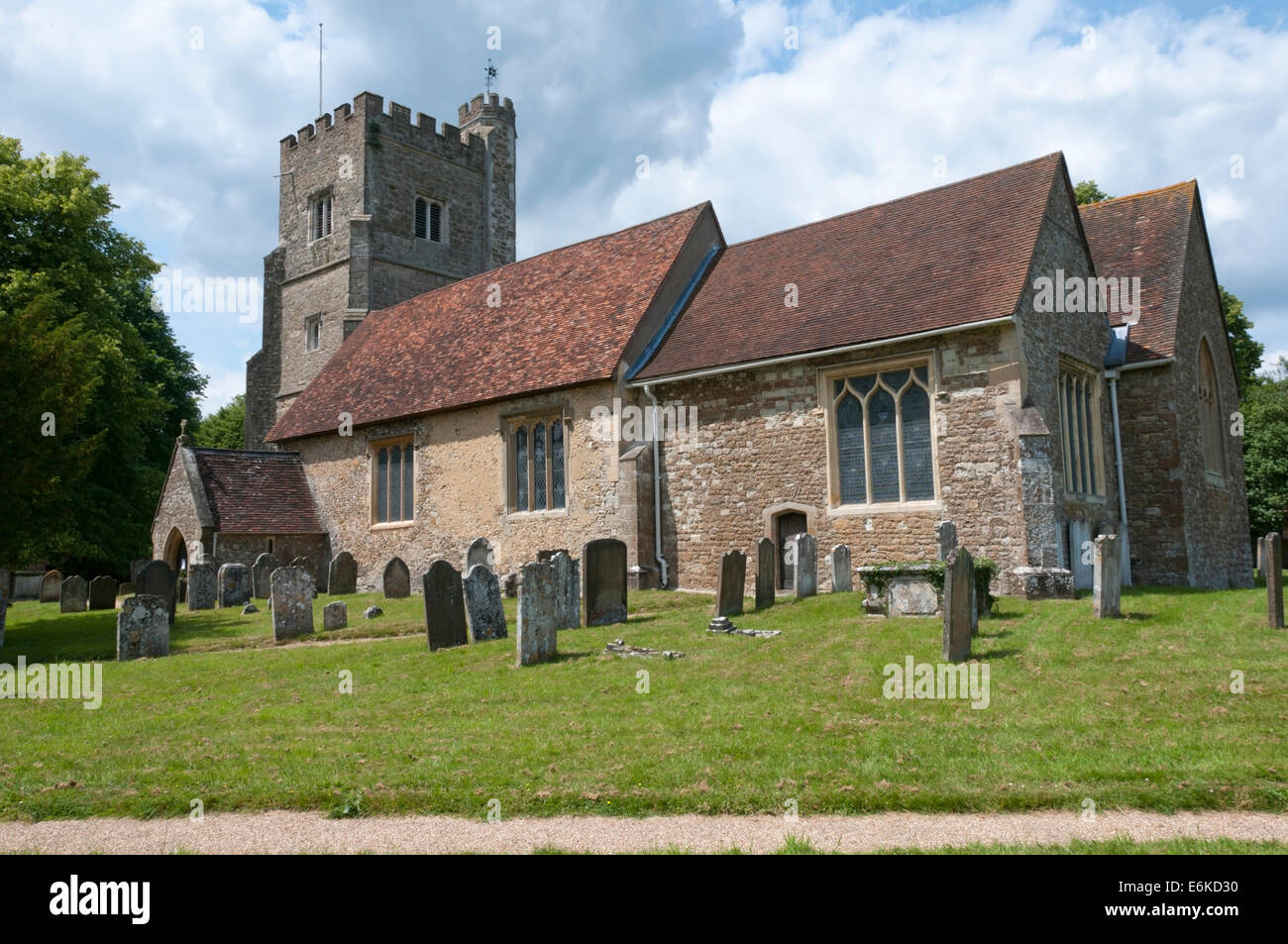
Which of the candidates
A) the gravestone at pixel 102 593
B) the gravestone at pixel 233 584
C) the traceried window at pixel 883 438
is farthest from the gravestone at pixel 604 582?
the gravestone at pixel 102 593

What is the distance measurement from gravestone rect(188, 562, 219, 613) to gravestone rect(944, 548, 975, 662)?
55.7 ft

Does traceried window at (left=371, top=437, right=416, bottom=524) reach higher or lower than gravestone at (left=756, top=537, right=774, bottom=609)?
higher

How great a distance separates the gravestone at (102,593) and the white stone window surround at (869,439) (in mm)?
16510

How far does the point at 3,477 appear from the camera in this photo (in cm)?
1503

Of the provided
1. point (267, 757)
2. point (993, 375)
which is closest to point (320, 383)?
point (993, 375)

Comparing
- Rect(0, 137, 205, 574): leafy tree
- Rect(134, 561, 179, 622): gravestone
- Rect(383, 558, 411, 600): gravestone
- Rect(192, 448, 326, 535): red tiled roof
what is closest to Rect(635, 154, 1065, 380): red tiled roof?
Rect(383, 558, 411, 600): gravestone

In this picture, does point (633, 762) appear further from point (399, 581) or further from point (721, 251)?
point (721, 251)

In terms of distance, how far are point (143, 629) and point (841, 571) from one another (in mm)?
10936

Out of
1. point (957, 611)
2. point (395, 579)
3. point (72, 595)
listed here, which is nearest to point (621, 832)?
point (957, 611)

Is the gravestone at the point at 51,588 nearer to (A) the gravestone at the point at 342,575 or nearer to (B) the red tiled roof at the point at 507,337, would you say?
(B) the red tiled roof at the point at 507,337

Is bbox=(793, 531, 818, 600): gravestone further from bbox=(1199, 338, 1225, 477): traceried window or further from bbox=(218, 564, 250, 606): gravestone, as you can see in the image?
bbox=(218, 564, 250, 606): gravestone

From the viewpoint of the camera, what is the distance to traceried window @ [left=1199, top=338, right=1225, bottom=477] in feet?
67.4

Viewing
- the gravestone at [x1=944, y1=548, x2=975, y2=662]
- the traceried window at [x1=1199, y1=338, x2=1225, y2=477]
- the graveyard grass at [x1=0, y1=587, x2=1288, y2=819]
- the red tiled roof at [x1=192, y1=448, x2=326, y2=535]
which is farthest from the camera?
the red tiled roof at [x1=192, y1=448, x2=326, y2=535]

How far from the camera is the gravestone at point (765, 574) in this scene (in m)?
14.5
